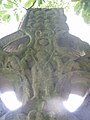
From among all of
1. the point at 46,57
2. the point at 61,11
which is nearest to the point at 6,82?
the point at 46,57

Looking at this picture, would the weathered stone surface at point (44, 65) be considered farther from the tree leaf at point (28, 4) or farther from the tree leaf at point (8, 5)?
the tree leaf at point (8, 5)

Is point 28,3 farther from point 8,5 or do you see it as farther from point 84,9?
point 84,9

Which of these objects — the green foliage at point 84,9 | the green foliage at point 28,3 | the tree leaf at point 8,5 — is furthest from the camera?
the tree leaf at point 8,5

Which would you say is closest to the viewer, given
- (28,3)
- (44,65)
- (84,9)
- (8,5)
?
(44,65)

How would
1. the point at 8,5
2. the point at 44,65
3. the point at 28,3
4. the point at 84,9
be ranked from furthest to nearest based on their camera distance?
the point at 8,5 → the point at 28,3 → the point at 84,9 → the point at 44,65

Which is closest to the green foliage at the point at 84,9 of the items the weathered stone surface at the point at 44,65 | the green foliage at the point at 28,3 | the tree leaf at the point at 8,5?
the weathered stone surface at the point at 44,65

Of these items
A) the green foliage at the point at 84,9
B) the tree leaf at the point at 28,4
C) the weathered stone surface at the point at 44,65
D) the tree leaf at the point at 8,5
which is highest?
the green foliage at the point at 84,9

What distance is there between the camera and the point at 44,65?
2.58 meters

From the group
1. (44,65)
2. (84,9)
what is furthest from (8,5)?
(44,65)

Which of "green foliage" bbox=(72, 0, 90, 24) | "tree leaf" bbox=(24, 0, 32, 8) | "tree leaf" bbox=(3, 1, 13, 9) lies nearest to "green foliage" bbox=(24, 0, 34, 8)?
"tree leaf" bbox=(24, 0, 32, 8)

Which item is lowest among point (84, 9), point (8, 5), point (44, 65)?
point (44, 65)

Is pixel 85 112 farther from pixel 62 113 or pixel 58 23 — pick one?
pixel 58 23

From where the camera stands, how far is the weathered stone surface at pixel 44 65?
7.60 feet

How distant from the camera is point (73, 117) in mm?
2211
